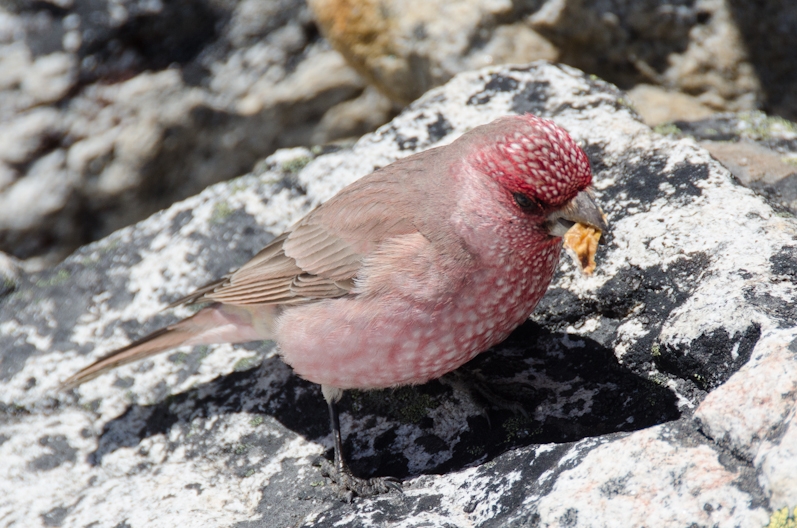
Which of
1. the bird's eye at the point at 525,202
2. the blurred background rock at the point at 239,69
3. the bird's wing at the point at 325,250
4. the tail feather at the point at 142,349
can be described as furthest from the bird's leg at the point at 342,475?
the blurred background rock at the point at 239,69

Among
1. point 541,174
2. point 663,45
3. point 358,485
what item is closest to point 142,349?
point 358,485

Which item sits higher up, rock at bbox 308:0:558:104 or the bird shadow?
rock at bbox 308:0:558:104

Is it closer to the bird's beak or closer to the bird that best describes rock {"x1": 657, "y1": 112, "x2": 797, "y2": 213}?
the bird's beak

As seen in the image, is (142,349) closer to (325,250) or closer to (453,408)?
(325,250)

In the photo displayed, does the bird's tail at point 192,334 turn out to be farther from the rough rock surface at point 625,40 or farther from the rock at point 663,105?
the rock at point 663,105

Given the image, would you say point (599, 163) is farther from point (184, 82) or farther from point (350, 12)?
point (184, 82)

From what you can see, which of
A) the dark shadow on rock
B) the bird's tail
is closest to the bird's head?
the bird's tail

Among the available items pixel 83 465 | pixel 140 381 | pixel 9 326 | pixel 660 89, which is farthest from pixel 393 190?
pixel 660 89
